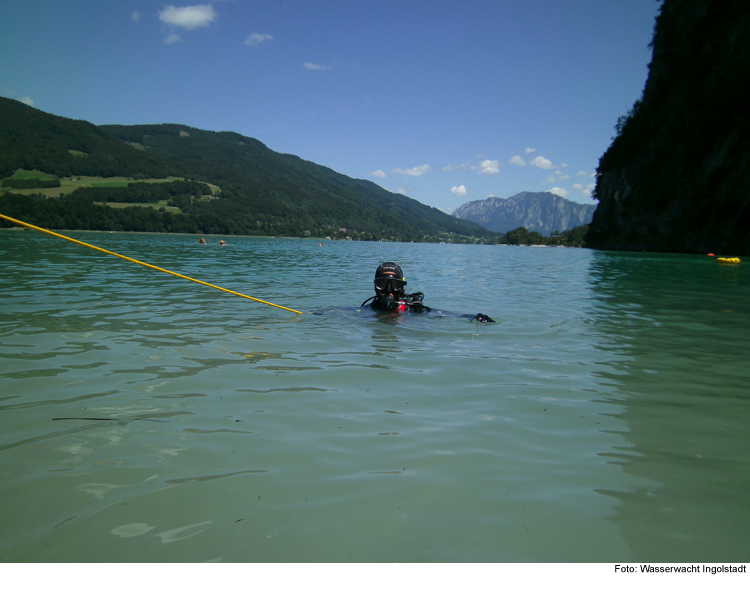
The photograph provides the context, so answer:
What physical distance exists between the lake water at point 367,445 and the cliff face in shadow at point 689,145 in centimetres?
5095

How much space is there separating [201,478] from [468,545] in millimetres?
1787

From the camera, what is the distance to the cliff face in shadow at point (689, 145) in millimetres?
45094

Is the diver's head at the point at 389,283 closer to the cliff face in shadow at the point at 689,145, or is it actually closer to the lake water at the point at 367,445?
the lake water at the point at 367,445

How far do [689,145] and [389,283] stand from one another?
5968cm

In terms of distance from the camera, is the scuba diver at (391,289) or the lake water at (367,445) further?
the scuba diver at (391,289)

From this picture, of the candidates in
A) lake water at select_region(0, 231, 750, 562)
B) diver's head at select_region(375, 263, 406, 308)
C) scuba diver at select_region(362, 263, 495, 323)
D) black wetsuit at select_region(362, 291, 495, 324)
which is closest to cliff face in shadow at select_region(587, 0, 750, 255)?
black wetsuit at select_region(362, 291, 495, 324)

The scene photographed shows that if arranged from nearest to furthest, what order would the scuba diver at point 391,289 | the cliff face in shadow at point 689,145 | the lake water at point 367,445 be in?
the lake water at point 367,445, the scuba diver at point 391,289, the cliff face in shadow at point 689,145

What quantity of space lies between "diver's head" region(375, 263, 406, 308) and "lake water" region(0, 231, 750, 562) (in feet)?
6.28

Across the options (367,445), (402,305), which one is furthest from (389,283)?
(367,445)

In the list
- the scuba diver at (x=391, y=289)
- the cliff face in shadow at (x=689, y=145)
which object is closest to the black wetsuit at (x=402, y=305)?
the scuba diver at (x=391, y=289)

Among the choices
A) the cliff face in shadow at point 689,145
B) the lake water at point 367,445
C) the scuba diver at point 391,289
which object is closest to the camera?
the lake water at point 367,445

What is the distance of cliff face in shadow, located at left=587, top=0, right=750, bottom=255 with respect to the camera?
45.1m
